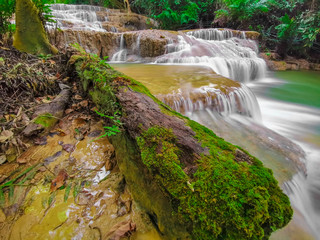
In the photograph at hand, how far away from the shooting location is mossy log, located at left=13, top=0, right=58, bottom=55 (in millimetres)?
3490

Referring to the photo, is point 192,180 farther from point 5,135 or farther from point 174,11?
point 174,11

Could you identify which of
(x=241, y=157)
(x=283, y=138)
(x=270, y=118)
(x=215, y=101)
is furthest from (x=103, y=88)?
(x=270, y=118)

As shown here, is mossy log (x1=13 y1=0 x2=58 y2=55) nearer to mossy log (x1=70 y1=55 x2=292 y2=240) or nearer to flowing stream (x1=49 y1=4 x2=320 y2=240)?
flowing stream (x1=49 y1=4 x2=320 y2=240)

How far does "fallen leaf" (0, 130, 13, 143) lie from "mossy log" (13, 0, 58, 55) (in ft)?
8.81

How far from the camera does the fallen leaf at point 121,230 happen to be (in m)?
1.16

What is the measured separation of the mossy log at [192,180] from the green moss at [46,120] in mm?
1250

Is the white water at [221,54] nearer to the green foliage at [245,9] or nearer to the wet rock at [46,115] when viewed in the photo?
the green foliage at [245,9]

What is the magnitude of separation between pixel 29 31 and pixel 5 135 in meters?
3.12

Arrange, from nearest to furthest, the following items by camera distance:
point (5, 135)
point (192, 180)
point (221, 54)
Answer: point (192, 180) < point (5, 135) < point (221, 54)

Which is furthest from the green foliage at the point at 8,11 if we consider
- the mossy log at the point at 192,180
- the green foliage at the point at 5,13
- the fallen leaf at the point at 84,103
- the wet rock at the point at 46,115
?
the mossy log at the point at 192,180

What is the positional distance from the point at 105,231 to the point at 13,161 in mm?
1330

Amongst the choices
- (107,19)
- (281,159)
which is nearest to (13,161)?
(281,159)

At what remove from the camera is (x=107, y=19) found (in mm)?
14289

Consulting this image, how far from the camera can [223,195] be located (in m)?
0.86
